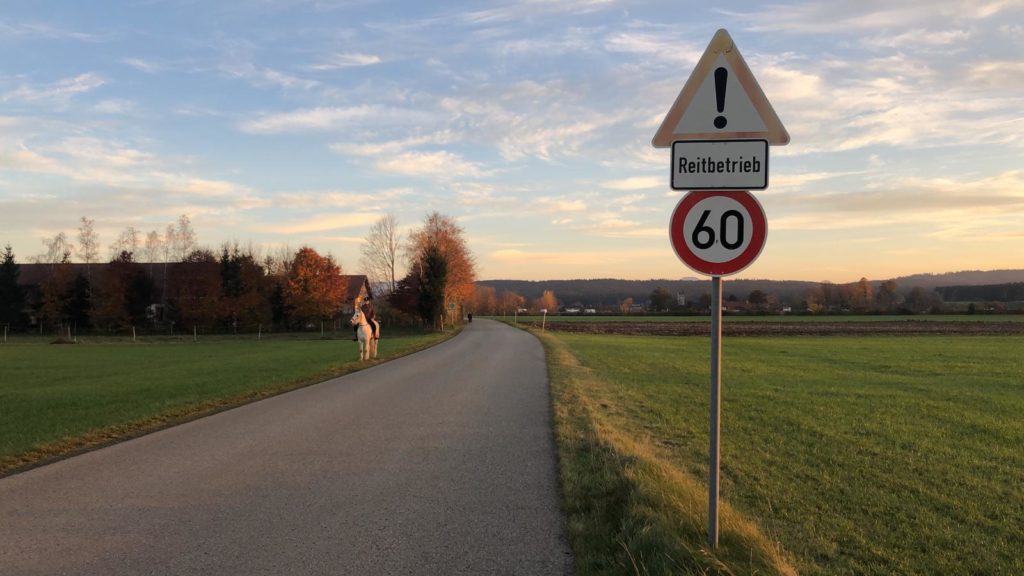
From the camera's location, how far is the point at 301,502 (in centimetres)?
543

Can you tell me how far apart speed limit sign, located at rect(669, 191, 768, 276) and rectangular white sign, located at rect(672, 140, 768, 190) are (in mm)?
70

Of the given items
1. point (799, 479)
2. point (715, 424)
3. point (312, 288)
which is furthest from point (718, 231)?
point (312, 288)

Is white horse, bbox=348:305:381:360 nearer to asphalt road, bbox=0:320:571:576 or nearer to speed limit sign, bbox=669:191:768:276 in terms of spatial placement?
asphalt road, bbox=0:320:571:576

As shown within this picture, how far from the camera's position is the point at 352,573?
12.8 feet

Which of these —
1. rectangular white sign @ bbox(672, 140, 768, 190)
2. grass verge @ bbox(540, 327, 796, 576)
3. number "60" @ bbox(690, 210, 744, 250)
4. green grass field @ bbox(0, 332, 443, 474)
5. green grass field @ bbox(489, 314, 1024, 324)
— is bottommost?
green grass field @ bbox(489, 314, 1024, 324)

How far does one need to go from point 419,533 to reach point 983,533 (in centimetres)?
467

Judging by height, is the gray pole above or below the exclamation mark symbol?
below

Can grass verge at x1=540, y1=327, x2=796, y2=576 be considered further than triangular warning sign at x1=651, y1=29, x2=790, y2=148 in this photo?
No

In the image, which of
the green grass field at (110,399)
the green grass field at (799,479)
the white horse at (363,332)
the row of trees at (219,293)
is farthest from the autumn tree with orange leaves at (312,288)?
the green grass field at (799,479)

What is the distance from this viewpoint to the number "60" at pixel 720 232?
3.99 metres

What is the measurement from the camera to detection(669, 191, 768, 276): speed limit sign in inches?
156

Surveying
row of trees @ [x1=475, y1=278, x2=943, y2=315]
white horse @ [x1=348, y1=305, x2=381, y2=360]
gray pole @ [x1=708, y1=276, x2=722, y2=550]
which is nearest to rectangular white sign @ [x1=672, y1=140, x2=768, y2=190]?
gray pole @ [x1=708, y1=276, x2=722, y2=550]

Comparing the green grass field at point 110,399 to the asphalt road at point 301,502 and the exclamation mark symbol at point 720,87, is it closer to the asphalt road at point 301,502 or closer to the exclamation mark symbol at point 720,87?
the asphalt road at point 301,502

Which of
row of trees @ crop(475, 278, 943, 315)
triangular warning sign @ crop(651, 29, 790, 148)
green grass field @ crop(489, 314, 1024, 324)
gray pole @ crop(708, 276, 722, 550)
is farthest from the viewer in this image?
row of trees @ crop(475, 278, 943, 315)
